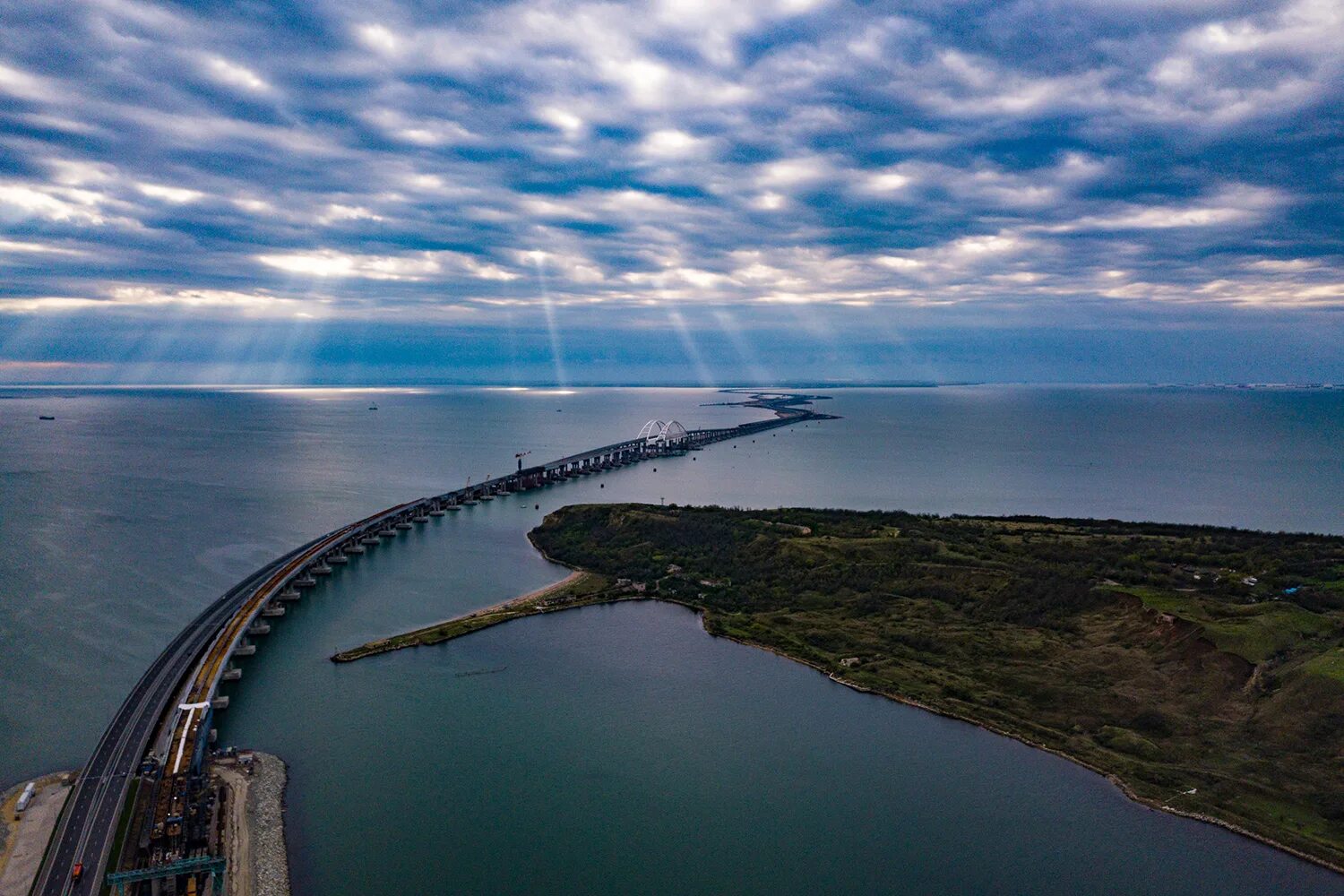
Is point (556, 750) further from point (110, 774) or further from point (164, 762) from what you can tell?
point (110, 774)

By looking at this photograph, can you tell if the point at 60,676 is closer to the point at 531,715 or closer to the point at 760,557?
the point at 531,715

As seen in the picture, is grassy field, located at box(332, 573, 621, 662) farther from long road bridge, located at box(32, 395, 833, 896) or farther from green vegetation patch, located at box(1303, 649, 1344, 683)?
green vegetation patch, located at box(1303, 649, 1344, 683)

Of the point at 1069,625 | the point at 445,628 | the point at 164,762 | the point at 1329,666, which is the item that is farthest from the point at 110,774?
the point at 1329,666

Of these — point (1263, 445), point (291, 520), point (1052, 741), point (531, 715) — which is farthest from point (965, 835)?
point (1263, 445)

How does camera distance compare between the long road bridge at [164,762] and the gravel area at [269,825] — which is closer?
the long road bridge at [164,762]

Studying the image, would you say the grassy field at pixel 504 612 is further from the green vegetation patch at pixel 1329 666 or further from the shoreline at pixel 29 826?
the green vegetation patch at pixel 1329 666

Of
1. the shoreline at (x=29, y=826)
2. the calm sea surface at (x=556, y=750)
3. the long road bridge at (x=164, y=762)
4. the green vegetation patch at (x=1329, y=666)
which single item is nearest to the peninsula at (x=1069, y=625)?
the green vegetation patch at (x=1329, y=666)
